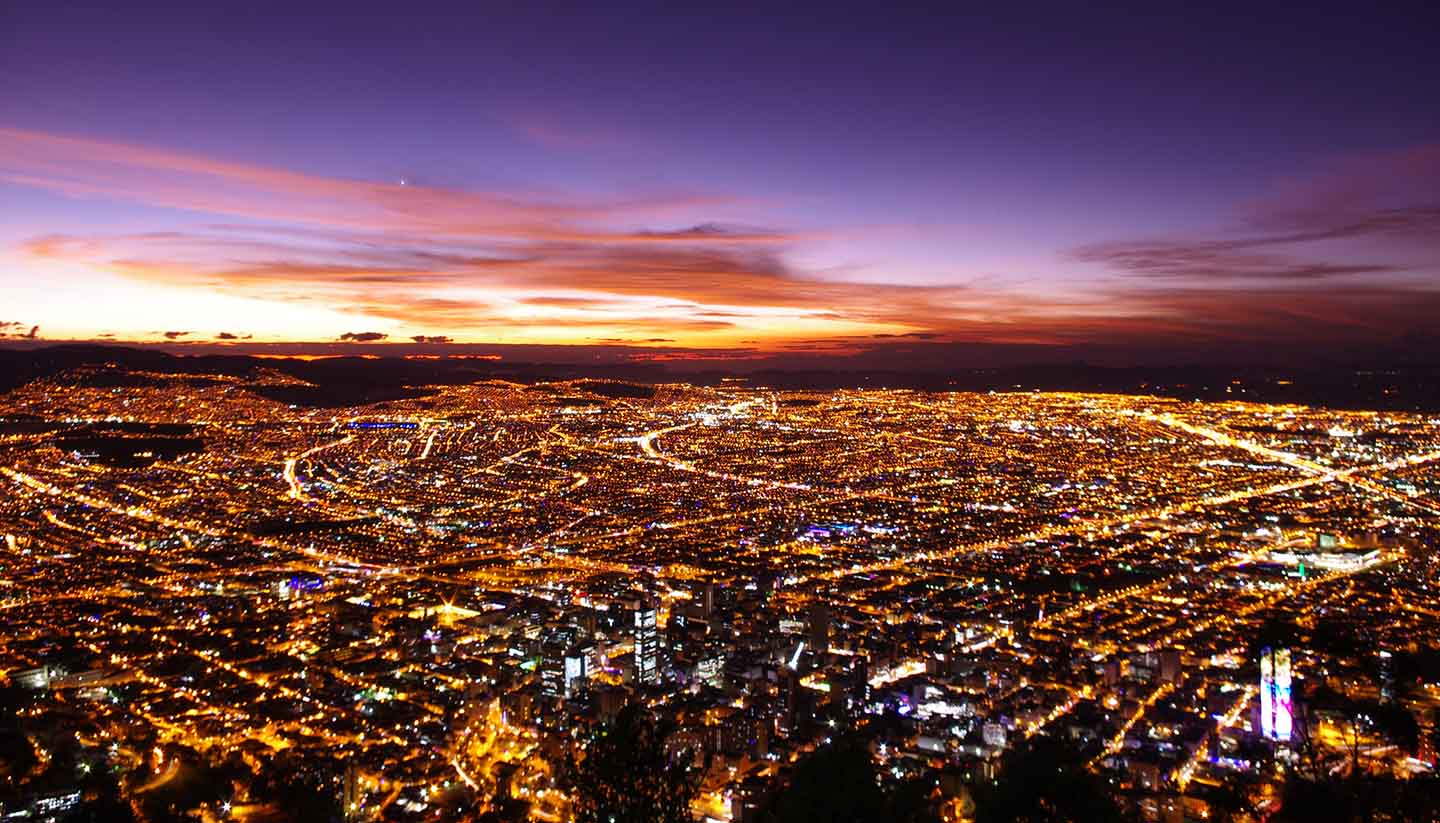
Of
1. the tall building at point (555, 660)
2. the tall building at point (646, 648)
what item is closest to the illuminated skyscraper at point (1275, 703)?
the tall building at point (646, 648)

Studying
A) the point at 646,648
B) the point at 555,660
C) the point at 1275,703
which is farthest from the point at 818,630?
the point at 1275,703

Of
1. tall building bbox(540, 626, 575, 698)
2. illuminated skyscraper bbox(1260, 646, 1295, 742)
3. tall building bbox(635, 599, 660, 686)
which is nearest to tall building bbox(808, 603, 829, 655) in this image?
tall building bbox(635, 599, 660, 686)

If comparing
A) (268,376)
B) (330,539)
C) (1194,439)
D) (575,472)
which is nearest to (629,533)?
(330,539)

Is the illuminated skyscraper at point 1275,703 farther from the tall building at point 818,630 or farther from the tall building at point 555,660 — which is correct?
the tall building at point 555,660

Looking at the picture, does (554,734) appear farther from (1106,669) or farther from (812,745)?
(1106,669)

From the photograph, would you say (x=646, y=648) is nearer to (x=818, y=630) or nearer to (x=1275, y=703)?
(x=818, y=630)

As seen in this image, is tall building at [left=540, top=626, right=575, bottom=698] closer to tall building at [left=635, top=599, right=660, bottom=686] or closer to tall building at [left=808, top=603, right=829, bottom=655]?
tall building at [left=635, top=599, right=660, bottom=686]
